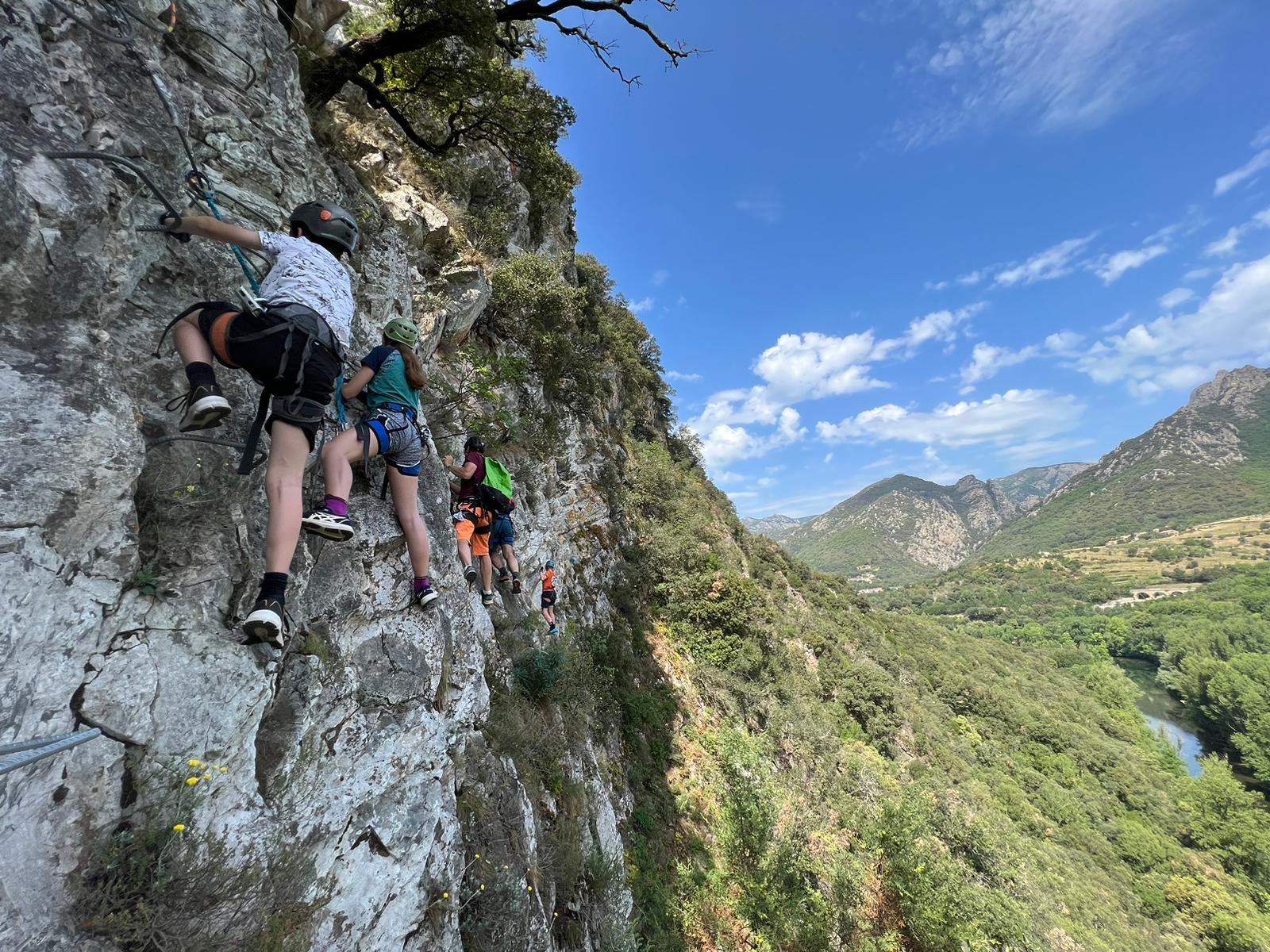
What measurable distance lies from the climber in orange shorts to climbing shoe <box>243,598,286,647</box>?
3.30m

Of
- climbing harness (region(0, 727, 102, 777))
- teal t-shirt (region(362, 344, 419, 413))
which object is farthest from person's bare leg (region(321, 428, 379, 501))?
climbing harness (region(0, 727, 102, 777))

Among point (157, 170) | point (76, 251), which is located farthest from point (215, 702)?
point (157, 170)

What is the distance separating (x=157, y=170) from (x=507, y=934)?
22.0ft

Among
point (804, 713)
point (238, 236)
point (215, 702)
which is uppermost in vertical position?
point (238, 236)

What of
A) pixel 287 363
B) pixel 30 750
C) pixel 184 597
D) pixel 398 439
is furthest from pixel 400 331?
pixel 30 750

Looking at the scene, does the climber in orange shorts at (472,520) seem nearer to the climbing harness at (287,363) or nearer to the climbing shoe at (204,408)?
the climbing harness at (287,363)

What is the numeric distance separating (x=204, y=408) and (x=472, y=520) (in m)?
4.29

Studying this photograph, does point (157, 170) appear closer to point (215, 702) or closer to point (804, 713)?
point (215, 702)

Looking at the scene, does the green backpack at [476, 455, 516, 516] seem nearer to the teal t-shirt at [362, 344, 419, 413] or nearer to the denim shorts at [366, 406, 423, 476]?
the denim shorts at [366, 406, 423, 476]

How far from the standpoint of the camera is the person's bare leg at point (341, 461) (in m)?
3.81

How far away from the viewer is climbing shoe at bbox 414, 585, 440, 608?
4500mm

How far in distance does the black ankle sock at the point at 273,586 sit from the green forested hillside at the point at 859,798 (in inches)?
352

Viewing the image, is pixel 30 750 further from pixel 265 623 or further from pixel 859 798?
pixel 859 798

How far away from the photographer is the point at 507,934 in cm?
412
